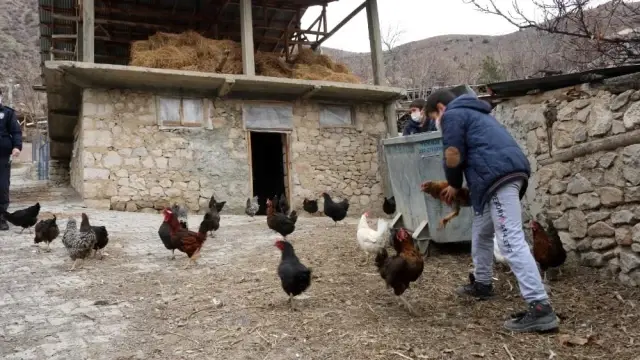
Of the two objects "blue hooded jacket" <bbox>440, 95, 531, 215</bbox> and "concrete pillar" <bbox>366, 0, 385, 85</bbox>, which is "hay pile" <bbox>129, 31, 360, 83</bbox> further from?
"blue hooded jacket" <bbox>440, 95, 531, 215</bbox>

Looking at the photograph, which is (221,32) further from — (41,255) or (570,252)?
(570,252)

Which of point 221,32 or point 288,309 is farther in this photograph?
point 221,32

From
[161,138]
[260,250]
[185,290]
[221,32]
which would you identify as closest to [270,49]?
[221,32]

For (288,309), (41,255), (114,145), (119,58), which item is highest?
(119,58)

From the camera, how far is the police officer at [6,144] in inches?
300

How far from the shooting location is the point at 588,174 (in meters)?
4.50

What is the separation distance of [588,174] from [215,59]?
8653 mm

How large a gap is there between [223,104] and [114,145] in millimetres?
2546

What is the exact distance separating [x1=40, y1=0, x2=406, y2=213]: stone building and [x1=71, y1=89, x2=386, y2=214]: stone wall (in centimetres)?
2

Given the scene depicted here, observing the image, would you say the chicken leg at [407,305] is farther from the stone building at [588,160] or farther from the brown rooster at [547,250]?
the stone building at [588,160]

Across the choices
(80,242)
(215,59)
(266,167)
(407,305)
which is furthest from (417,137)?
(266,167)

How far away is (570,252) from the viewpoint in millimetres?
4789

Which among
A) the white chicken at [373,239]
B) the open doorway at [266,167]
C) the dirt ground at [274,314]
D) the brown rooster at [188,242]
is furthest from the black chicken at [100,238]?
the open doorway at [266,167]

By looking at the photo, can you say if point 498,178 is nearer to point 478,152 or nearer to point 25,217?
point 478,152
